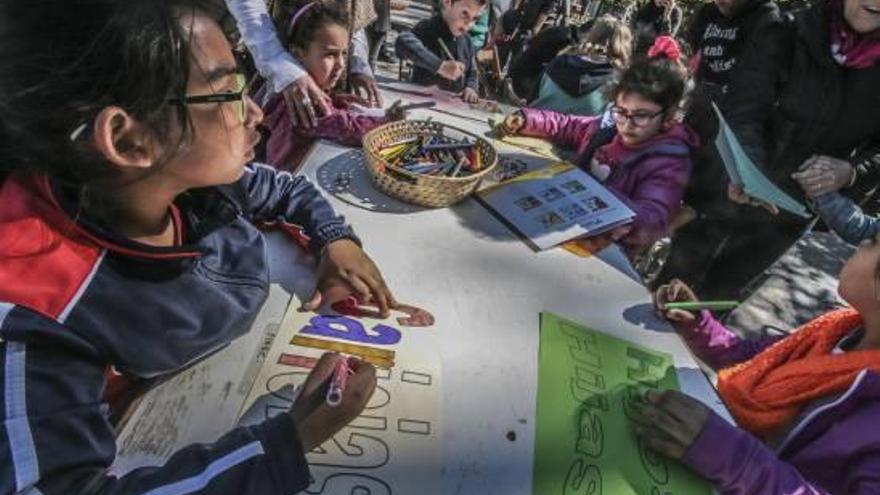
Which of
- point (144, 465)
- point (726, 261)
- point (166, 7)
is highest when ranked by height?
point (166, 7)

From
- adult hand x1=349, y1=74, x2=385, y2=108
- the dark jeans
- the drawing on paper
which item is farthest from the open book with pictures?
the dark jeans

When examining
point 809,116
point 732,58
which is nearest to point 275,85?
point 809,116

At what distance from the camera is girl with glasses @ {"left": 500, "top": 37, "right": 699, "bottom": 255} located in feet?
5.60

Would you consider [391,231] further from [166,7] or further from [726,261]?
[726,261]

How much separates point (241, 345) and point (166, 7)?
1.72 ft

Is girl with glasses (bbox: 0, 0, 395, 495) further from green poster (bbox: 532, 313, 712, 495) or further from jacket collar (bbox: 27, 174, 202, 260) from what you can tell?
green poster (bbox: 532, 313, 712, 495)

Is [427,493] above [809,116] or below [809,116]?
below

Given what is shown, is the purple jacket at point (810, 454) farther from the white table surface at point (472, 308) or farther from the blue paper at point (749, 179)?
the blue paper at point (749, 179)

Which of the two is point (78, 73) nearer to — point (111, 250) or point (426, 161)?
point (111, 250)

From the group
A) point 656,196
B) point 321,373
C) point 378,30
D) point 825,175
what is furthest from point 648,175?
point 378,30

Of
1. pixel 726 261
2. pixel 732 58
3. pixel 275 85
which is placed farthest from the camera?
pixel 732 58

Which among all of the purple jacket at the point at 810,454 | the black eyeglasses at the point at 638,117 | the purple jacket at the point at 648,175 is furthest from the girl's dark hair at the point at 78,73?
the black eyeglasses at the point at 638,117

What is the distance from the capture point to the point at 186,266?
35.1 inches

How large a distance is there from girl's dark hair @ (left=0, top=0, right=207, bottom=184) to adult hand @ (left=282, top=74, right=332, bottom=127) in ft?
2.79
